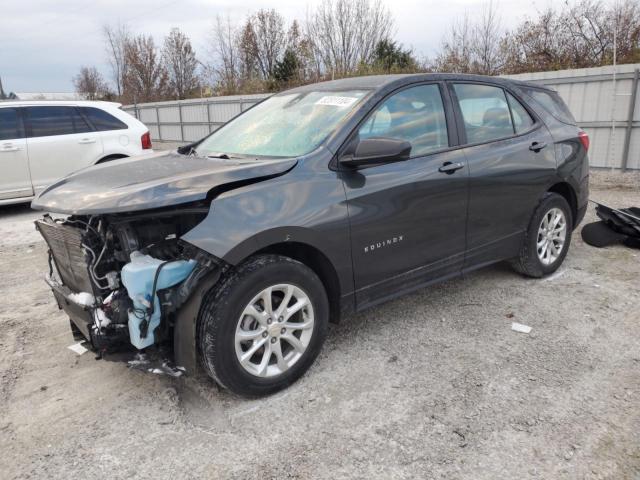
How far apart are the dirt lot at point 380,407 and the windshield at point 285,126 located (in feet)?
4.59

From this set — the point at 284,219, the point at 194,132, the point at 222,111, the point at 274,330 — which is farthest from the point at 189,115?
the point at 274,330

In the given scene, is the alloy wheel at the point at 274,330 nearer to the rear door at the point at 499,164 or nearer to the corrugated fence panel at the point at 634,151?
the rear door at the point at 499,164

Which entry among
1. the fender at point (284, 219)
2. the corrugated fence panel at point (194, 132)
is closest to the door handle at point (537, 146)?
the fender at point (284, 219)

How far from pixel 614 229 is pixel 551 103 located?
187cm

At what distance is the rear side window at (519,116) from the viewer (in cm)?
425

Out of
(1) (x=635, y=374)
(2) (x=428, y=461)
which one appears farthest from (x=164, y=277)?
(1) (x=635, y=374)

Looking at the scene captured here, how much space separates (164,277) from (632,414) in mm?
2538

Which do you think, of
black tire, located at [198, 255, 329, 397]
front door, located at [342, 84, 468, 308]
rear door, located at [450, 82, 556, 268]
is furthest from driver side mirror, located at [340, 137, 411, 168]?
rear door, located at [450, 82, 556, 268]

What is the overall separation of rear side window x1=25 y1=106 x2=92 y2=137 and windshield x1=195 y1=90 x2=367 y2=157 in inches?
200

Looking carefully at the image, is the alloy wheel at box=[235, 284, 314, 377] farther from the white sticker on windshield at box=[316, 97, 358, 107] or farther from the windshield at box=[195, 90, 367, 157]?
the white sticker on windshield at box=[316, 97, 358, 107]

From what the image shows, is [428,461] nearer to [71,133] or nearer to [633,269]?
[633,269]

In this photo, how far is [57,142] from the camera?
792 centimetres

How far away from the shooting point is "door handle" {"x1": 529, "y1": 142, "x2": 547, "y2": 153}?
4213mm

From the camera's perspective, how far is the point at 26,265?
550cm
